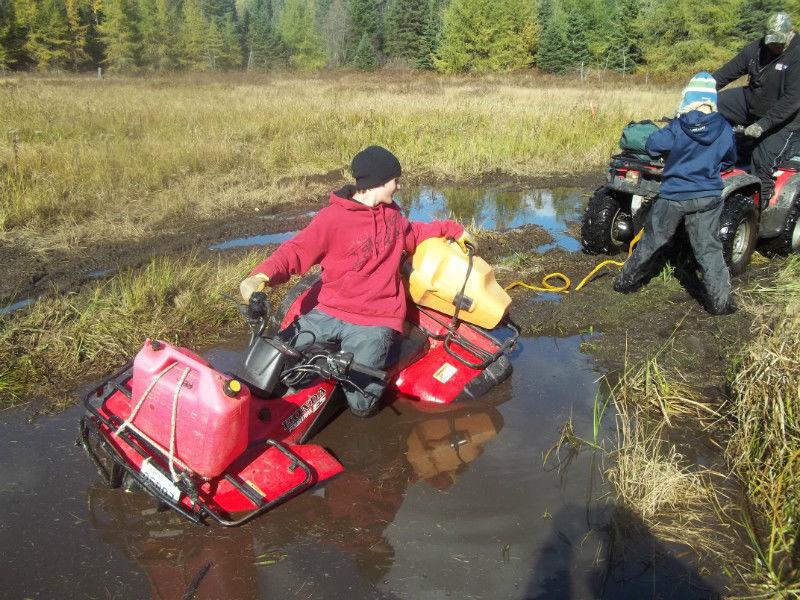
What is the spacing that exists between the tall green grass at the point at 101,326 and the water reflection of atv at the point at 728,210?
3544mm

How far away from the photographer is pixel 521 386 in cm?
438

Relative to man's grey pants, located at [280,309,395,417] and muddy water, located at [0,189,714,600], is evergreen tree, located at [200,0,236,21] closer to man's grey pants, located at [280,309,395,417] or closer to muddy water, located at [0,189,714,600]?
man's grey pants, located at [280,309,395,417]

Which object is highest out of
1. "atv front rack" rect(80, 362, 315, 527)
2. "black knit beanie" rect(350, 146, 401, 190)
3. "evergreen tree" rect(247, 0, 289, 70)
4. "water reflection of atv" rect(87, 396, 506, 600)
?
"black knit beanie" rect(350, 146, 401, 190)

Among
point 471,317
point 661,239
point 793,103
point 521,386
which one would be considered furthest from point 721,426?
point 793,103

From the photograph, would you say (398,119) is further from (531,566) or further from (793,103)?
(531,566)

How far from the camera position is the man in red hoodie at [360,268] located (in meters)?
3.64

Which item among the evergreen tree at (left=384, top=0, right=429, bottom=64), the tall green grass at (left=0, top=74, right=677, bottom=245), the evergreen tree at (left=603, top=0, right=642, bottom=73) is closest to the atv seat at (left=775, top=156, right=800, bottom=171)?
the tall green grass at (left=0, top=74, right=677, bottom=245)

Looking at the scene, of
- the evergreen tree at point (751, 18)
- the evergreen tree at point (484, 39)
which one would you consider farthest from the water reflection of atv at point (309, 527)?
the evergreen tree at point (484, 39)

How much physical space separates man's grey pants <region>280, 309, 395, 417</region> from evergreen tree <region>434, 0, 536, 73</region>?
4724 cm

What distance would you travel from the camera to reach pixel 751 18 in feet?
132

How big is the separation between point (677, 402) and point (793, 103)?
3606 millimetres

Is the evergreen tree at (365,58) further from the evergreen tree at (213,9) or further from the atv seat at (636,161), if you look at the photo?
the atv seat at (636,161)

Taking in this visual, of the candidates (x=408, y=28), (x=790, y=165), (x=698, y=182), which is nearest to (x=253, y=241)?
(x=698, y=182)

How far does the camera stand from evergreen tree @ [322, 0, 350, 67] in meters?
65.6
